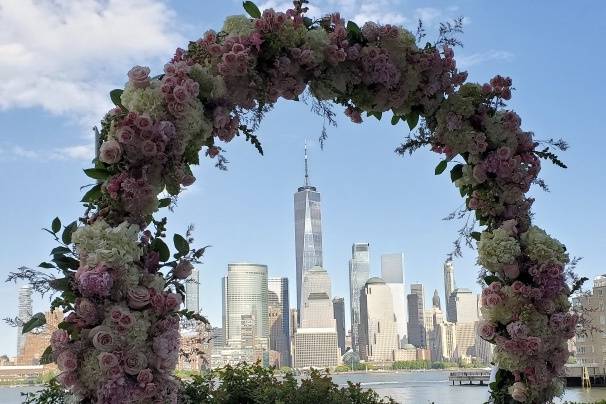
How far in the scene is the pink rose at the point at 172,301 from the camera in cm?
226

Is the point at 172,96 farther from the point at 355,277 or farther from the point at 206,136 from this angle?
the point at 355,277

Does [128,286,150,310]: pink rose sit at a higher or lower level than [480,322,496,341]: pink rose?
higher

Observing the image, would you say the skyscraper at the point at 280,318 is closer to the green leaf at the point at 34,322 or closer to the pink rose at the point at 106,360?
the green leaf at the point at 34,322

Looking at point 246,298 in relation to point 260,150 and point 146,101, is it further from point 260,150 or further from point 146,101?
point 146,101

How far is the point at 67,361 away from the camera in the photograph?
2.12 metres

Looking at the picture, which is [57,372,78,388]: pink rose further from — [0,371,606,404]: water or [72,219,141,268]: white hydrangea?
[0,371,606,404]: water

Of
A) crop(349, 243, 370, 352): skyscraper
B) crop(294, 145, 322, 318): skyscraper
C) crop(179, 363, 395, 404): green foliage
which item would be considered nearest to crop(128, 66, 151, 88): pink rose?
crop(179, 363, 395, 404): green foliage

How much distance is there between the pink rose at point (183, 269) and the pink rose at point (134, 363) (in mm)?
341

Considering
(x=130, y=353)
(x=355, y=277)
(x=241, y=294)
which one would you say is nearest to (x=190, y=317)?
(x=130, y=353)

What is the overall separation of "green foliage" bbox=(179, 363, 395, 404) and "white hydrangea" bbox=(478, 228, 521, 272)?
2.16 meters

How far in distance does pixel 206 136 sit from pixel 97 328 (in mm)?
821

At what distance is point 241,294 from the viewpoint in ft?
333

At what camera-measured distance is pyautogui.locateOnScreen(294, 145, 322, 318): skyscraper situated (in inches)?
4823

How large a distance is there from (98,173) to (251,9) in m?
0.95
